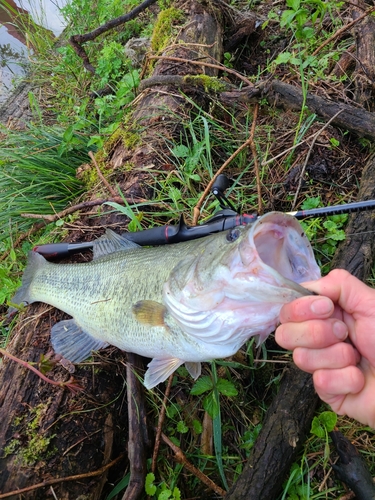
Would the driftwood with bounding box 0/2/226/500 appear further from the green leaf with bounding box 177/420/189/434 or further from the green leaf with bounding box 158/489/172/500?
the green leaf with bounding box 177/420/189/434

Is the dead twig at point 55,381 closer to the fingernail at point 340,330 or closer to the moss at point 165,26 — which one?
the fingernail at point 340,330

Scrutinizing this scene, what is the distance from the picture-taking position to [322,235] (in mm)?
3133

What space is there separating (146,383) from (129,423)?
0.47 metres

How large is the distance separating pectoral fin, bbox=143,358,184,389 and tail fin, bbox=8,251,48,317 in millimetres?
1261

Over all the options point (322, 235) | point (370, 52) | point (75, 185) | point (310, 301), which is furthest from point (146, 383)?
point (370, 52)

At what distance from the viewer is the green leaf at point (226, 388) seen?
2.65m

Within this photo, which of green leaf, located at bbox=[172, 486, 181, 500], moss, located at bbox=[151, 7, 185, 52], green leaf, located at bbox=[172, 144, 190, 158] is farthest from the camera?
moss, located at bbox=[151, 7, 185, 52]

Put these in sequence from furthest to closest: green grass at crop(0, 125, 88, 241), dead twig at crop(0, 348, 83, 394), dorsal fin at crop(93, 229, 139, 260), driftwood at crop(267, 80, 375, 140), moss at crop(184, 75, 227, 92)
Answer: green grass at crop(0, 125, 88, 241) < moss at crop(184, 75, 227, 92) < driftwood at crop(267, 80, 375, 140) < dorsal fin at crop(93, 229, 139, 260) < dead twig at crop(0, 348, 83, 394)

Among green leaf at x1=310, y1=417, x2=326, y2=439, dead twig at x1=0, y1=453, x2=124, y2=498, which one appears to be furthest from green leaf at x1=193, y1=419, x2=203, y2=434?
green leaf at x1=310, y1=417, x2=326, y2=439

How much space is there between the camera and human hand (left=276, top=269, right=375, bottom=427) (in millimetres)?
1530

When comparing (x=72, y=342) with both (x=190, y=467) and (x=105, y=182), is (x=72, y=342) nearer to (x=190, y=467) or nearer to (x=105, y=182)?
(x=190, y=467)

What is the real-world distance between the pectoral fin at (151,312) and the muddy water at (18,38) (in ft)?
20.6

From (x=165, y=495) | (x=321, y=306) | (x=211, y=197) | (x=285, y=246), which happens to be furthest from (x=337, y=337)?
(x=211, y=197)

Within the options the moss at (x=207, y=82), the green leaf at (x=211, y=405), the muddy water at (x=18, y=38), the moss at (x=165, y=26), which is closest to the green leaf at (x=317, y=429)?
the green leaf at (x=211, y=405)
